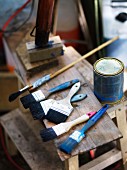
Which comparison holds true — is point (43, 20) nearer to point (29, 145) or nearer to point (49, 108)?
point (49, 108)

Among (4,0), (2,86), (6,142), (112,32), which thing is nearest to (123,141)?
(112,32)

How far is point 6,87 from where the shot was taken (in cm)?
208

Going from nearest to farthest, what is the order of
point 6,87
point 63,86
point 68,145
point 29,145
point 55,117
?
1. point 68,145
2. point 55,117
3. point 63,86
4. point 29,145
5. point 6,87

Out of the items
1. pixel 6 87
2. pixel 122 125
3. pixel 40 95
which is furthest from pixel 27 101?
pixel 6 87

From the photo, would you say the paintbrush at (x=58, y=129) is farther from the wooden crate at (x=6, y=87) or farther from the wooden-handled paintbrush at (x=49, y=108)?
the wooden crate at (x=6, y=87)

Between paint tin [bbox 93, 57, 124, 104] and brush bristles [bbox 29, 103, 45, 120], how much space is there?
21cm

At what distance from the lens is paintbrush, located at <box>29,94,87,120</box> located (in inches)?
50.8

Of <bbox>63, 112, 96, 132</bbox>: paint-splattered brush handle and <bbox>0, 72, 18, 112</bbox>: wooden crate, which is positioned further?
<bbox>0, 72, 18, 112</bbox>: wooden crate

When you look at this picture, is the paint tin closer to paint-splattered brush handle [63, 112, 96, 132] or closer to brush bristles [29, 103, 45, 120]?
paint-splattered brush handle [63, 112, 96, 132]

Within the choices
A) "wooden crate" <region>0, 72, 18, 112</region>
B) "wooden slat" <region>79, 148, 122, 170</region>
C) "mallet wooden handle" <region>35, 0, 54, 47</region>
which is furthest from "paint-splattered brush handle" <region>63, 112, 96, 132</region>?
"wooden crate" <region>0, 72, 18, 112</region>

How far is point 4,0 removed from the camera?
197cm

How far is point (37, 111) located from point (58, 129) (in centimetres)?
12

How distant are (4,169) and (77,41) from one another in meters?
0.82

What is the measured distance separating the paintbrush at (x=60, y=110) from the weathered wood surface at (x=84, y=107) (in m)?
0.02
